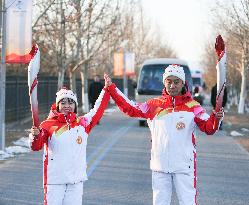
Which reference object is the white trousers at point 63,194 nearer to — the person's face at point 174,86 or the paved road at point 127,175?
the person's face at point 174,86

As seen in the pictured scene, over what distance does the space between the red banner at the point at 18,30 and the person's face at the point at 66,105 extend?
8700mm

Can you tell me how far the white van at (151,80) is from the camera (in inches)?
907

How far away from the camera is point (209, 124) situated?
598cm

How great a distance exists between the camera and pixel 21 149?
15.1m

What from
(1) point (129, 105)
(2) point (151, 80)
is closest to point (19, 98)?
(2) point (151, 80)

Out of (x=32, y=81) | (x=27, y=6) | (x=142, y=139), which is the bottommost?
(x=142, y=139)

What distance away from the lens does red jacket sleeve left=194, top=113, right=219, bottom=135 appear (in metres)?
5.93

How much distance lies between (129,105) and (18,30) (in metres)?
8.82

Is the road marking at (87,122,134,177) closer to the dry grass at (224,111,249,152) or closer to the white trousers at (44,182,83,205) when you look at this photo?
the dry grass at (224,111,249,152)

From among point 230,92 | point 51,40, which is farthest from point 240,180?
point 230,92

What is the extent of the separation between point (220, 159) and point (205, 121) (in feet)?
25.6

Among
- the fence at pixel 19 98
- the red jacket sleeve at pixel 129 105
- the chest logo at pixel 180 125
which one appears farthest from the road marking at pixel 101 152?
the chest logo at pixel 180 125

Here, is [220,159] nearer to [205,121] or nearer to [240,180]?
[240,180]

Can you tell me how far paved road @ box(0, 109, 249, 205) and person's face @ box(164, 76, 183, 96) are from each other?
2.86m
